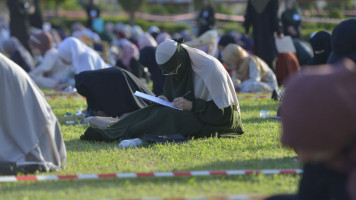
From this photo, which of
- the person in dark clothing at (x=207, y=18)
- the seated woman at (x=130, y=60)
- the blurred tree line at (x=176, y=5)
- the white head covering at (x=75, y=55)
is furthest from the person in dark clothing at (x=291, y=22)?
the blurred tree line at (x=176, y=5)

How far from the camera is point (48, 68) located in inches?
500

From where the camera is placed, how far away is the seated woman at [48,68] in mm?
12664

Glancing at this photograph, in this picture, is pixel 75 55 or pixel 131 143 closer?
pixel 131 143

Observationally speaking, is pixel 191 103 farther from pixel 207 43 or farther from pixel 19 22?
pixel 19 22

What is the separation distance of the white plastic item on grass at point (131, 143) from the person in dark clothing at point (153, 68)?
2839 millimetres

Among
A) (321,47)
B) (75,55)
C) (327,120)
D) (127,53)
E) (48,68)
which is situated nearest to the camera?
(327,120)

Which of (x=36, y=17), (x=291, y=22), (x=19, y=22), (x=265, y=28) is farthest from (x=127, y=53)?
(x=36, y=17)

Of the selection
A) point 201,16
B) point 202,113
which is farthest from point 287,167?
point 201,16

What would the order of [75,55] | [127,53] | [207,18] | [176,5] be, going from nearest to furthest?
[75,55] < [127,53] < [207,18] < [176,5]

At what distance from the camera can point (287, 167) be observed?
17.2ft

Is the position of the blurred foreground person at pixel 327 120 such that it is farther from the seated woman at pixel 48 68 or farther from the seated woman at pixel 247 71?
the seated woman at pixel 48 68

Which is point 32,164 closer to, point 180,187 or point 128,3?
point 180,187

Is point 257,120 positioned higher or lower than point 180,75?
lower

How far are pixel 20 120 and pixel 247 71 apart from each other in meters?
7.44
